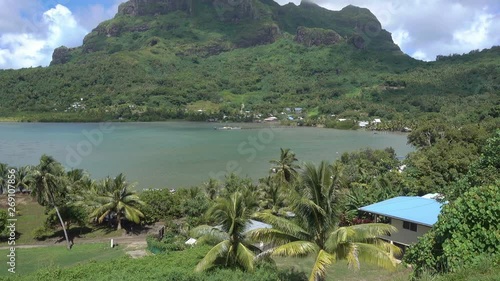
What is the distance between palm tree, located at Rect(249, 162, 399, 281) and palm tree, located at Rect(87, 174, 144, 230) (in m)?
15.8

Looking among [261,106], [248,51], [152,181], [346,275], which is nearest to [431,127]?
[152,181]

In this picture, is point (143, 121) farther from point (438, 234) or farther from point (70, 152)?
point (438, 234)

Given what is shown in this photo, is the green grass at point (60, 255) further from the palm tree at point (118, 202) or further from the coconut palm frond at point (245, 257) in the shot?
the coconut palm frond at point (245, 257)

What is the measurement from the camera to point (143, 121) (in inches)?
4518

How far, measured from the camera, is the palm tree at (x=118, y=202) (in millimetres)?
24312

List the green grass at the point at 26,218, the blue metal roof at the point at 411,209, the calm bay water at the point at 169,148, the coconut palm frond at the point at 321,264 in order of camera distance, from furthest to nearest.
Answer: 1. the calm bay water at the point at 169,148
2. the green grass at the point at 26,218
3. the blue metal roof at the point at 411,209
4. the coconut palm frond at the point at 321,264

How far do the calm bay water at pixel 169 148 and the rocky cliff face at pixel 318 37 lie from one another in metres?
94.1

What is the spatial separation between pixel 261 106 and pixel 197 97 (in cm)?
2513

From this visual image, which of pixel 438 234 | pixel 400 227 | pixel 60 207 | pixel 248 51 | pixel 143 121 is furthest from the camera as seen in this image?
pixel 248 51

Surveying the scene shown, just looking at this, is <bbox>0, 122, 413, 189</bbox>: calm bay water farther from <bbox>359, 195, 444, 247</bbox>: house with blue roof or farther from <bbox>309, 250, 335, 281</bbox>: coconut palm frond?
<bbox>309, 250, 335, 281</bbox>: coconut palm frond

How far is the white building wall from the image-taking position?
1605 cm

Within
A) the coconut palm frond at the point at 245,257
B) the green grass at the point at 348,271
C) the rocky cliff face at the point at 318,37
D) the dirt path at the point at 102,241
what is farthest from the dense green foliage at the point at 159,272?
the rocky cliff face at the point at 318,37

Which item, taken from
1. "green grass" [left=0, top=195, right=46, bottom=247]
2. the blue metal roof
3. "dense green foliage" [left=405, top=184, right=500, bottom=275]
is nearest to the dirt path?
"green grass" [left=0, top=195, right=46, bottom=247]

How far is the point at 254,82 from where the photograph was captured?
156 m
